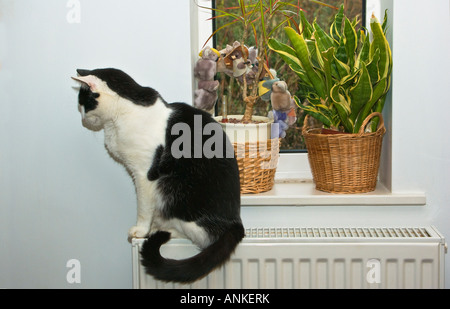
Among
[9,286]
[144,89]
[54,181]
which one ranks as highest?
[144,89]

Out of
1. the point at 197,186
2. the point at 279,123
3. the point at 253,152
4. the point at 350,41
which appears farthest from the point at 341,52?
the point at 197,186

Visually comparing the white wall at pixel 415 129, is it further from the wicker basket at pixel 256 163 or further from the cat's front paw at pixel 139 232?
the cat's front paw at pixel 139 232

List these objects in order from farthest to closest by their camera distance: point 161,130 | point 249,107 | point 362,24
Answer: point 362,24
point 249,107
point 161,130

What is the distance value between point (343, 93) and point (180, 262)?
0.66 m

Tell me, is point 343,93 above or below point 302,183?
above

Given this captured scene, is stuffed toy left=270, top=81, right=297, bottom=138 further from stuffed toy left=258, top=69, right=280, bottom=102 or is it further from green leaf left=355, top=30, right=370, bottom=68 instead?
green leaf left=355, top=30, right=370, bottom=68

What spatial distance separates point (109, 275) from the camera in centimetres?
160

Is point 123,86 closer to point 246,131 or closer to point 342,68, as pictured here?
point 246,131

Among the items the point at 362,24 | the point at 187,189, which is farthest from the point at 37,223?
the point at 362,24

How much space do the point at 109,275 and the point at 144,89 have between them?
630 millimetres

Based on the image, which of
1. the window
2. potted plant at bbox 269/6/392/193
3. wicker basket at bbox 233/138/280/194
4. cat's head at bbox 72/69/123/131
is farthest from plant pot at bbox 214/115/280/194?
cat's head at bbox 72/69/123/131

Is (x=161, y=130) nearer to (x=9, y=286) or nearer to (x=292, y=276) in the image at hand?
(x=292, y=276)

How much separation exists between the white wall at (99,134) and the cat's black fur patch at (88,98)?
0.75 ft

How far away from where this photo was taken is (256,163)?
1472 mm
